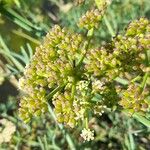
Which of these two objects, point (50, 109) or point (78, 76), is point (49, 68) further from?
point (50, 109)

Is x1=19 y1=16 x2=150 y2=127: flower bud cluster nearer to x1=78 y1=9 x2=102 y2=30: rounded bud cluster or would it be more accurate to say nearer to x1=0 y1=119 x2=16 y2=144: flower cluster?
x1=78 y1=9 x2=102 y2=30: rounded bud cluster

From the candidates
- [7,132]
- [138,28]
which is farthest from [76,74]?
[7,132]

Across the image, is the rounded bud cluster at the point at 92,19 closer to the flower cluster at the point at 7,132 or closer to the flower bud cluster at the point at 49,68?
the flower bud cluster at the point at 49,68

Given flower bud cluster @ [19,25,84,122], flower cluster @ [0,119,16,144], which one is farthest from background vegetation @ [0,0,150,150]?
flower bud cluster @ [19,25,84,122]

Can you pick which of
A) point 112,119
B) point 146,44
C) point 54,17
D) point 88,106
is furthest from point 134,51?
point 54,17

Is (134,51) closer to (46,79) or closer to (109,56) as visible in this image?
(109,56)

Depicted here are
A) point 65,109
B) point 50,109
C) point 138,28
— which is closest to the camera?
point 65,109
